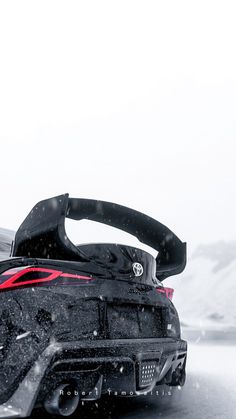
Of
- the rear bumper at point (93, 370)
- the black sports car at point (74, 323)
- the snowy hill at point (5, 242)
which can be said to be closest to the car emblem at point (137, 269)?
the black sports car at point (74, 323)

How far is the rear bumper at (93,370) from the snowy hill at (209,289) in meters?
8.90

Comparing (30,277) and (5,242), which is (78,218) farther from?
(5,242)

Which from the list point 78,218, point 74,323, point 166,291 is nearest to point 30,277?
point 74,323

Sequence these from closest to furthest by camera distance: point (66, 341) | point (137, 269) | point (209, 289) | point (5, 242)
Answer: point (66, 341), point (137, 269), point (5, 242), point (209, 289)

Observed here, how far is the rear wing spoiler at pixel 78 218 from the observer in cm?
337

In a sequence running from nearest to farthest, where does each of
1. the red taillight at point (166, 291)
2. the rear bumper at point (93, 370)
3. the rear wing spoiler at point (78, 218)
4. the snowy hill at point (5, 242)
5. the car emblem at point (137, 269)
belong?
the rear bumper at point (93, 370), the rear wing spoiler at point (78, 218), the car emblem at point (137, 269), the red taillight at point (166, 291), the snowy hill at point (5, 242)

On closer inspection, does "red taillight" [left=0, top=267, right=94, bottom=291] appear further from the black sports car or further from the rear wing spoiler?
the rear wing spoiler

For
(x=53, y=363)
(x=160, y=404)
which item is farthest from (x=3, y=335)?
(x=160, y=404)

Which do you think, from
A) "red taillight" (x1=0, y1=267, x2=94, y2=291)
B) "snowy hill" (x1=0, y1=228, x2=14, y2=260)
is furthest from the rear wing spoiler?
"snowy hill" (x1=0, y1=228, x2=14, y2=260)

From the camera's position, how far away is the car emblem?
3.62 metres

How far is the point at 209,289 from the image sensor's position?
1966 centimetres

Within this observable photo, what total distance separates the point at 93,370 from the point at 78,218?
1.43 m

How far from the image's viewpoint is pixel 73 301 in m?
3.17

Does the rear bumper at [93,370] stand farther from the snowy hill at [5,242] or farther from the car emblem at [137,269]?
the snowy hill at [5,242]
